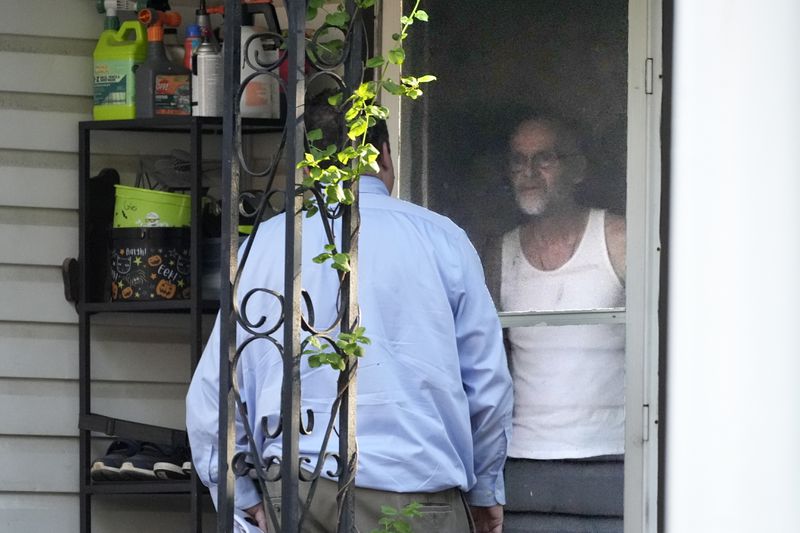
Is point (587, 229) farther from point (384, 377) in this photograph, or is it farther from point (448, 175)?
point (384, 377)

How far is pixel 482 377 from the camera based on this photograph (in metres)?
3.17

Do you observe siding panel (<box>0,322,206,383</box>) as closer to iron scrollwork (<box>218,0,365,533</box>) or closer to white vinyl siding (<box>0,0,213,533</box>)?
white vinyl siding (<box>0,0,213,533</box>)

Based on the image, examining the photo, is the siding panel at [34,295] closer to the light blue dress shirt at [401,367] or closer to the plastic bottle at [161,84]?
the plastic bottle at [161,84]

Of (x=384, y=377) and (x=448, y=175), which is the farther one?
(x=448, y=175)

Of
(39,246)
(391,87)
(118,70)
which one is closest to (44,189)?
(39,246)

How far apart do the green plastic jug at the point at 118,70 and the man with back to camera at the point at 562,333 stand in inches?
43.5

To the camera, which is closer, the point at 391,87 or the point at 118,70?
the point at 391,87

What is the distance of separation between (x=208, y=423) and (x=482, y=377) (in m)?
0.67

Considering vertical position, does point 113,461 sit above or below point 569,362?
below

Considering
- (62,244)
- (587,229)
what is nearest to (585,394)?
(587,229)

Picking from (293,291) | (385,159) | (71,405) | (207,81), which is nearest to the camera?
(293,291)

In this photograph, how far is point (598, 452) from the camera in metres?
3.54

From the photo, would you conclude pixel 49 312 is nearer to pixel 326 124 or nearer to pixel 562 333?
pixel 326 124

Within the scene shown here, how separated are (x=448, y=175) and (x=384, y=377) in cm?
87
